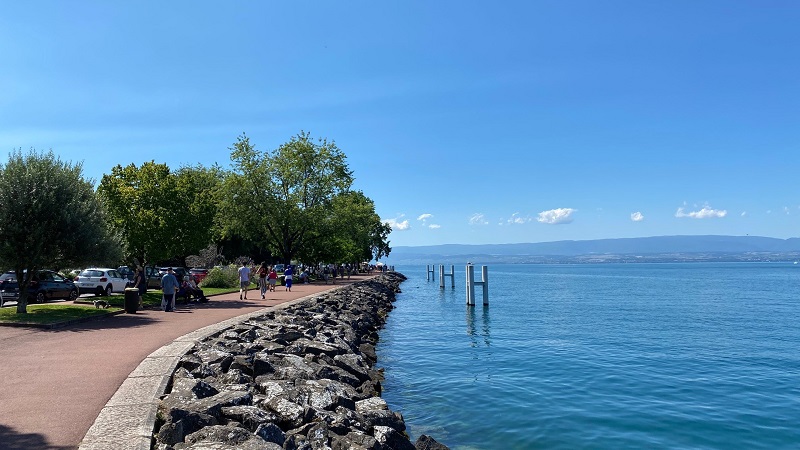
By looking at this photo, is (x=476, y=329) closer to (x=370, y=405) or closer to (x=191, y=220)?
(x=191, y=220)

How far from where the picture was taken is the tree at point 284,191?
4641cm

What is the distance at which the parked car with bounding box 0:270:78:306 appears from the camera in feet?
83.6

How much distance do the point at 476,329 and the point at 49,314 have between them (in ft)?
58.2

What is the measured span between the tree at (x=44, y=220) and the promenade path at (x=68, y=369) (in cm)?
294

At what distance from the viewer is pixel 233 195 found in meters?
46.4

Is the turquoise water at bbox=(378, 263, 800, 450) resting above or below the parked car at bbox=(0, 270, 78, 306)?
below

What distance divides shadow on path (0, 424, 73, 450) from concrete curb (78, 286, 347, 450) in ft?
1.27

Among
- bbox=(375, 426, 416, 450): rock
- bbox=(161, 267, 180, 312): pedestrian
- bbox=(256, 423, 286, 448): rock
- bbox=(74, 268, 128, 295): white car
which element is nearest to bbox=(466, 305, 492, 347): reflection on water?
bbox=(161, 267, 180, 312): pedestrian

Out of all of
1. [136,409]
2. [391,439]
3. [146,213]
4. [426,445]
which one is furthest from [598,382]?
[146,213]

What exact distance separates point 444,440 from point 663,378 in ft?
26.8

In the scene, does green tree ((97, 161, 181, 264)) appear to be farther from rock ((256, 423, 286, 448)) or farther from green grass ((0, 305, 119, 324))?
rock ((256, 423, 286, 448))

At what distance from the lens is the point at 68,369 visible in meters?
10.6

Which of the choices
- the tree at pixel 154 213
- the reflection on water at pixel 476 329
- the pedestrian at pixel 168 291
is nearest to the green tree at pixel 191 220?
the tree at pixel 154 213

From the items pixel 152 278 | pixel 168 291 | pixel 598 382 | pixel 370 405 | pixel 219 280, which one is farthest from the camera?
pixel 219 280
